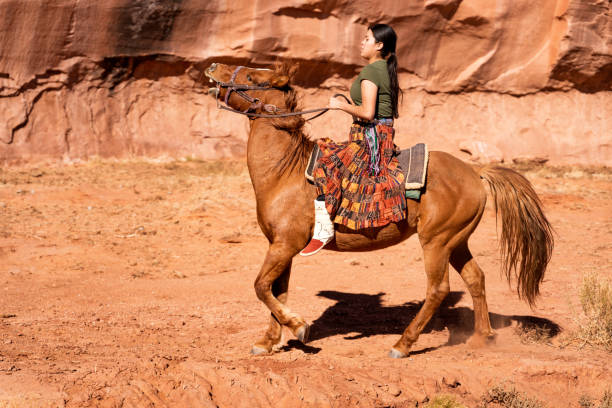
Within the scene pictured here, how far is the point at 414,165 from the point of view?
5879mm

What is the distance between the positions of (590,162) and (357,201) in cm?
1563

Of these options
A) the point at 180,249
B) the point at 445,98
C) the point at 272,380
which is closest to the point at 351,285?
the point at 180,249

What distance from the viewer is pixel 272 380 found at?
5047 mm

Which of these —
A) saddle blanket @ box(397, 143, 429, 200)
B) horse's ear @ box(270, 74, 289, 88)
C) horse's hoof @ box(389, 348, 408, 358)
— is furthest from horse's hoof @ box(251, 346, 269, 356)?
horse's ear @ box(270, 74, 289, 88)

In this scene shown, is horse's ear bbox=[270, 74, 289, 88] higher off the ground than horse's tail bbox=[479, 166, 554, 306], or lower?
higher

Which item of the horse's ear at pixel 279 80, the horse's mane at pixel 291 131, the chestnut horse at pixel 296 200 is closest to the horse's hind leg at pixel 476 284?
the chestnut horse at pixel 296 200

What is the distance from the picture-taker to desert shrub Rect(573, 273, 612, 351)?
21.0 feet

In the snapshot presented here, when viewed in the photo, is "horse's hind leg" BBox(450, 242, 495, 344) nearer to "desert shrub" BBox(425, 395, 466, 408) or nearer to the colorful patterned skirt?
the colorful patterned skirt

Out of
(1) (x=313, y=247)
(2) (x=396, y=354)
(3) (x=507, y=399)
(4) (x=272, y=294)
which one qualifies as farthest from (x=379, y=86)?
(3) (x=507, y=399)

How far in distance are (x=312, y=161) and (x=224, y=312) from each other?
96.3 inches

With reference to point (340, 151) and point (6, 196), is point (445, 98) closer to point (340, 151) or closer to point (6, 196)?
point (6, 196)

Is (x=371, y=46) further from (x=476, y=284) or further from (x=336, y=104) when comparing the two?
(x=476, y=284)

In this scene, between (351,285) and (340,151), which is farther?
(351,285)

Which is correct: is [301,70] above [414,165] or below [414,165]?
above
